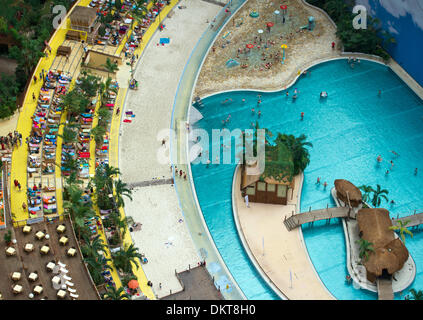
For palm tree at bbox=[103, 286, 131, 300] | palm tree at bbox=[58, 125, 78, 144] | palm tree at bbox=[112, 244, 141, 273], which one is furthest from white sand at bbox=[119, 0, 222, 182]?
palm tree at bbox=[103, 286, 131, 300]

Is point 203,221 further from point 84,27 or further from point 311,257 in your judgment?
point 84,27

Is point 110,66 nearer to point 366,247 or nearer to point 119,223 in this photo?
point 119,223

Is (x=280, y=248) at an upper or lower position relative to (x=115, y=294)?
upper

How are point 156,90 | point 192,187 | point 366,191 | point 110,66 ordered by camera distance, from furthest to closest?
1. point 156,90
2. point 110,66
3. point 192,187
4. point 366,191

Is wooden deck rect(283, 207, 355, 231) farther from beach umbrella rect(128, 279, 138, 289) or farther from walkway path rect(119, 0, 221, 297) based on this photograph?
beach umbrella rect(128, 279, 138, 289)

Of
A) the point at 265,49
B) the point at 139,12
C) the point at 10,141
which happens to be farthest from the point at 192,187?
the point at 139,12

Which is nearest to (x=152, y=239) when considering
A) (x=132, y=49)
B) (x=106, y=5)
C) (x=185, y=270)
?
(x=185, y=270)
